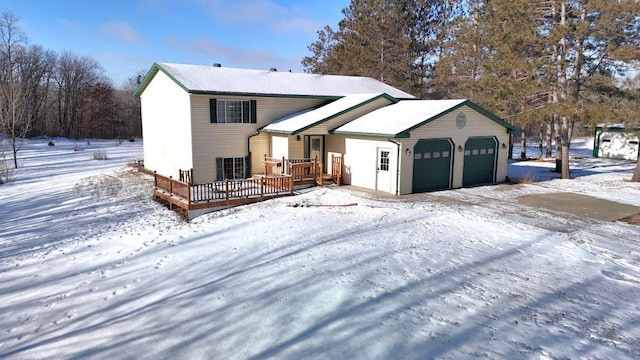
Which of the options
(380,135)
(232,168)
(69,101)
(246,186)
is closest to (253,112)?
(232,168)

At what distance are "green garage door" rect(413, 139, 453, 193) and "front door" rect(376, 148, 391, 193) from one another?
43.8 inches

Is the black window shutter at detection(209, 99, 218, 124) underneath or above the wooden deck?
above

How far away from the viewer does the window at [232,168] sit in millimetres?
20188

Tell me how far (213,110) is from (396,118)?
8420 mm

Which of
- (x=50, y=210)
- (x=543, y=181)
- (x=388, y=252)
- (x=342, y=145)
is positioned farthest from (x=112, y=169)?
(x=543, y=181)

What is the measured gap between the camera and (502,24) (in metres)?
24.8

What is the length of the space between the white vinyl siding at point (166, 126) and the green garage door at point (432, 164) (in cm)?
1022

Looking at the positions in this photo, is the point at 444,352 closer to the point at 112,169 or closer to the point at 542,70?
the point at 542,70

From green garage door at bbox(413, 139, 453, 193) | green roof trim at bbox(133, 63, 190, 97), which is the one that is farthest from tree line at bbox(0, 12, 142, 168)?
green garage door at bbox(413, 139, 453, 193)

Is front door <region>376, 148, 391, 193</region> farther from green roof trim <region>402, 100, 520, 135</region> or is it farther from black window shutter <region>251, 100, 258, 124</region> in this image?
black window shutter <region>251, 100, 258, 124</region>

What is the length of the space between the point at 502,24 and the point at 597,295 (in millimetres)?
21025

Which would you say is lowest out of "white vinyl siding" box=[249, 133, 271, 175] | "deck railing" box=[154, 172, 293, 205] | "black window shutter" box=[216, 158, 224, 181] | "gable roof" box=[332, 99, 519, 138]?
"deck railing" box=[154, 172, 293, 205]

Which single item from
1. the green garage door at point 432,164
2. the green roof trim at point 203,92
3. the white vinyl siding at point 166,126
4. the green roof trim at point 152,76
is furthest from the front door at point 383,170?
the green roof trim at point 152,76

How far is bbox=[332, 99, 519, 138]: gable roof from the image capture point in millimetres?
17000
